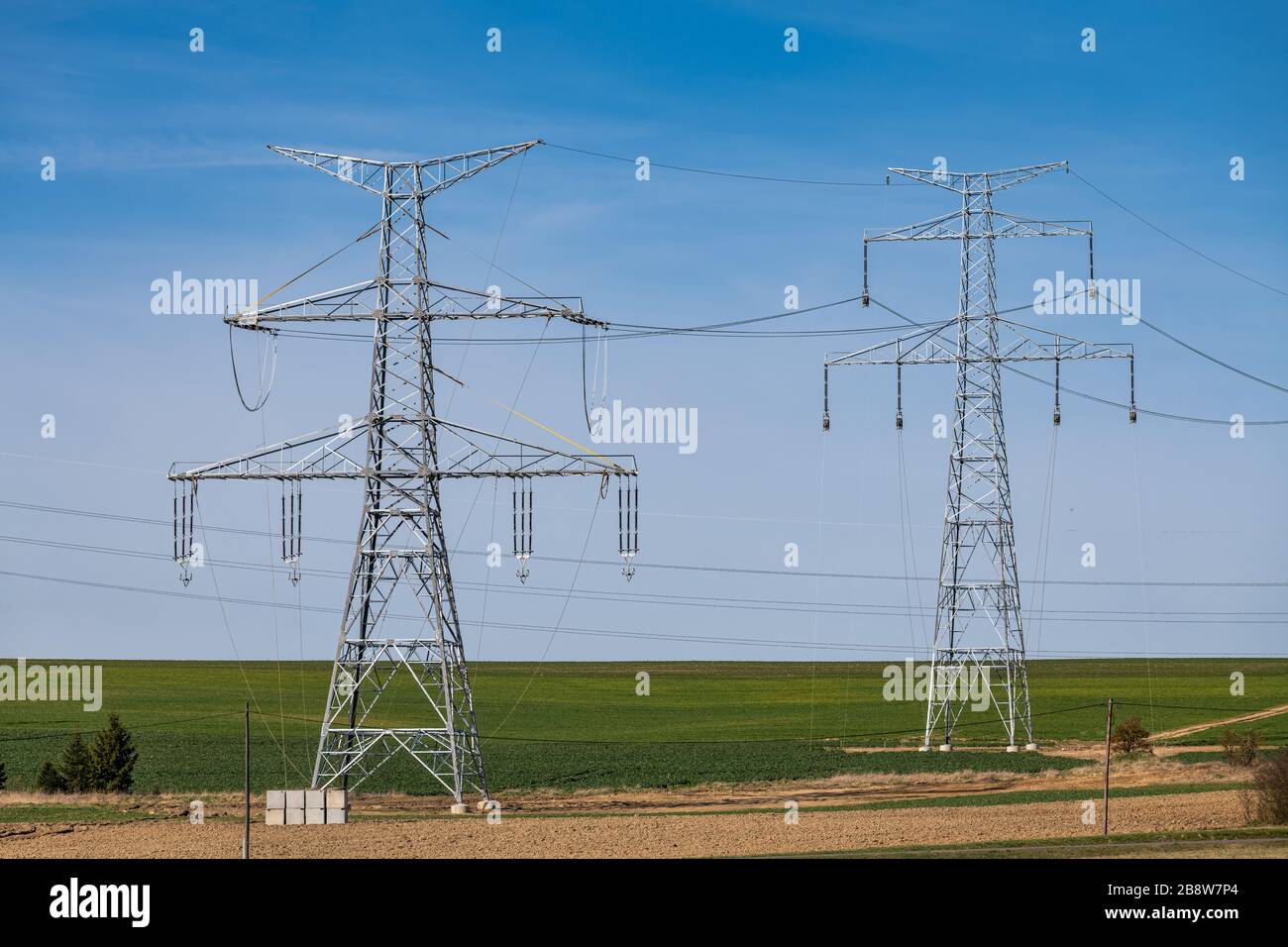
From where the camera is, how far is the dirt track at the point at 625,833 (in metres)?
37.9

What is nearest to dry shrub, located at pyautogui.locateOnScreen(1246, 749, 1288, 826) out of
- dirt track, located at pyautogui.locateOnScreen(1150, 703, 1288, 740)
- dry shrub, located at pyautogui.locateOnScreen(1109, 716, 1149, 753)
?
dry shrub, located at pyautogui.locateOnScreen(1109, 716, 1149, 753)

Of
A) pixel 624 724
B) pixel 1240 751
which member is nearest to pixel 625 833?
pixel 1240 751

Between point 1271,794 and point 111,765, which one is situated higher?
point 1271,794

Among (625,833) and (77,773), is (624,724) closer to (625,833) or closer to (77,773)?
(77,773)

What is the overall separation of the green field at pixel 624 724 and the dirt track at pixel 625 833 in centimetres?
1133

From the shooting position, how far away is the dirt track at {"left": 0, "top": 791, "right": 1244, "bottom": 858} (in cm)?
3788

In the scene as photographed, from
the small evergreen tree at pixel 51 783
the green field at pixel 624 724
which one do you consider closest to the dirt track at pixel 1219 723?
the green field at pixel 624 724

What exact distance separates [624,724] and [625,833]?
70528mm

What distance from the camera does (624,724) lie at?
365ft

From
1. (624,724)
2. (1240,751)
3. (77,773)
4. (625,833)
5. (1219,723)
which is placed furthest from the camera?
(624,724)
